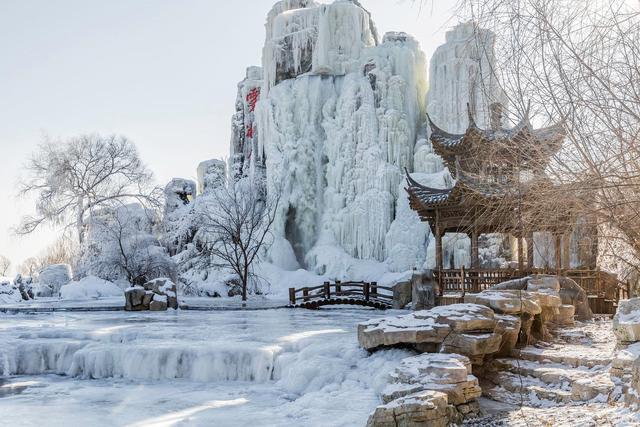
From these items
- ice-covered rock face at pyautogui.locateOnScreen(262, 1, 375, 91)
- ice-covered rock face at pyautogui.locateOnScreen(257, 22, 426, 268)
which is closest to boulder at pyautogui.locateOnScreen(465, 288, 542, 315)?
ice-covered rock face at pyautogui.locateOnScreen(257, 22, 426, 268)

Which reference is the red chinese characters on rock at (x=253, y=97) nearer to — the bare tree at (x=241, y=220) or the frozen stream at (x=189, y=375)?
the bare tree at (x=241, y=220)

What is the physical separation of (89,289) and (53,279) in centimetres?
594

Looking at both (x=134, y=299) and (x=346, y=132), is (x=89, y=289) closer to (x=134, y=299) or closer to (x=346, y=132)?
(x=134, y=299)

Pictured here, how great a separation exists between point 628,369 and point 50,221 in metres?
29.6

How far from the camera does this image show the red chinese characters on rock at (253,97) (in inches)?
1519

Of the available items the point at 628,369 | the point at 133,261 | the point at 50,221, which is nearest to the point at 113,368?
the point at 628,369

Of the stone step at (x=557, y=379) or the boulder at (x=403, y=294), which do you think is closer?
the stone step at (x=557, y=379)

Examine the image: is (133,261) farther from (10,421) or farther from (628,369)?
(628,369)

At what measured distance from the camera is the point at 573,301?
12055 millimetres

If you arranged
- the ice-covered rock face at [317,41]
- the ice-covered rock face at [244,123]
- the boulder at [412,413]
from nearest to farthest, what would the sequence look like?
1. the boulder at [412,413]
2. the ice-covered rock face at [317,41]
3. the ice-covered rock face at [244,123]

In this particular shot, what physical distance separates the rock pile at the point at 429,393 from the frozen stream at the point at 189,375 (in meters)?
0.70

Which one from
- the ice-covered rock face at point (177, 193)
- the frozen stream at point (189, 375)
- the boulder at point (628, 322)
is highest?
the ice-covered rock face at point (177, 193)

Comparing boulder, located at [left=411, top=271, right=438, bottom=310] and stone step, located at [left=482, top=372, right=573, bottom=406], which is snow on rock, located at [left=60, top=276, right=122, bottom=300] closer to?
boulder, located at [left=411, top=271, right=438, bottom=310]

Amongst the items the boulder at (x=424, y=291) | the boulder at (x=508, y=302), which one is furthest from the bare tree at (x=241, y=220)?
the boulder at (x=508, y=302)
